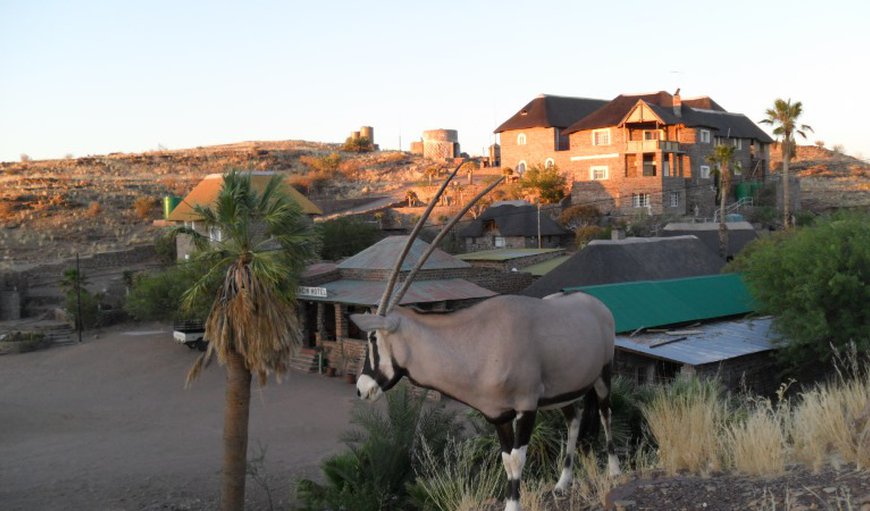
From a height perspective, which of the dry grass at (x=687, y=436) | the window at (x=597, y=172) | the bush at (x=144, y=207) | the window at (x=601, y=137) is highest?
the window at (x=601, y=137)

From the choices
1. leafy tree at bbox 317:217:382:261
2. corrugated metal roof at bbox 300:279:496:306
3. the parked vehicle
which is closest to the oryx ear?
corrugated metal roof at bbox 300:279:496:306

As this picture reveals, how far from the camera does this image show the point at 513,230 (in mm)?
45156

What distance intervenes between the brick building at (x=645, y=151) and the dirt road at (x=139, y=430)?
31712 millimetres

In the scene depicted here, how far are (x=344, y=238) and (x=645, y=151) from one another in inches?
865

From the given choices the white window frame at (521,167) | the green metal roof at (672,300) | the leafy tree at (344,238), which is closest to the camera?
the green metal roof at (672,300)

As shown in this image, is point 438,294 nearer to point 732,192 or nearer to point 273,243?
point 273,243

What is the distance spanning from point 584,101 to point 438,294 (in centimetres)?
4554

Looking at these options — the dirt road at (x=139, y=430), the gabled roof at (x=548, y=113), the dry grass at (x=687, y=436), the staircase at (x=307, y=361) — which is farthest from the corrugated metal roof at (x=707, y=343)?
the gabled roof at (x=548, y=113)

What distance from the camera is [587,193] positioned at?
51.8m

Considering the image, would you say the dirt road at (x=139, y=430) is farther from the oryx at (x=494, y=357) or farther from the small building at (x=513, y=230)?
the small building at (x=513, y=230)

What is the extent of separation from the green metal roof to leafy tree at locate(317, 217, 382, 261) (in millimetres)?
20802

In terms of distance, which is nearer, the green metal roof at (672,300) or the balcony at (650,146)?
the green metal roof at (672,300)

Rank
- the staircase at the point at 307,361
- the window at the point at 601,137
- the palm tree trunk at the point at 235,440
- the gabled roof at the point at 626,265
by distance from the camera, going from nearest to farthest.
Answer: the palm tree trunk at the point at 235,440 < the staircase at the point at 307,361 < the gabled roof at the point at 626,265 < the window at the point at 601,137

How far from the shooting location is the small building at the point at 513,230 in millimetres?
45062
